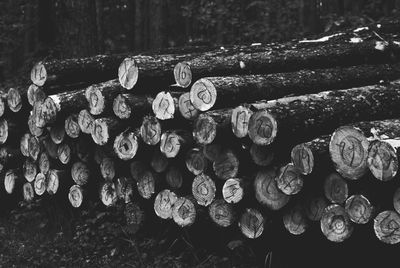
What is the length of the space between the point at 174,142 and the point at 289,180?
55.7 inches

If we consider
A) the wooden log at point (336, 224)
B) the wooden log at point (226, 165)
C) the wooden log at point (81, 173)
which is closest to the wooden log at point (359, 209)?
the wooden log at point (336, 224)

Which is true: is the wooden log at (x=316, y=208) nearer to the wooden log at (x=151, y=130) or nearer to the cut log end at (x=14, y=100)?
the wooden log at (x=151, y=130)

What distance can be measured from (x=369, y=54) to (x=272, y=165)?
2.86m

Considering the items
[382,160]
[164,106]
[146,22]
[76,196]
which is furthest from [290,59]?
[146,22]

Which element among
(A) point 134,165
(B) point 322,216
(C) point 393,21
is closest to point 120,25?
(C) point 393,21

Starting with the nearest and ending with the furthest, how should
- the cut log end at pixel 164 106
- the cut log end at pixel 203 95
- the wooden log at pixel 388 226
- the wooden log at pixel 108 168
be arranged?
1. the wooden log at pixel 388 226
2. the cut log end at pixel 203 95
3. the cut log end at pixel 164 106
4. the wooden log at pixel 108 168

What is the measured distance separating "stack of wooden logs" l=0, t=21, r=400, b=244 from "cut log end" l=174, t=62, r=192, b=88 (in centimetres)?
1

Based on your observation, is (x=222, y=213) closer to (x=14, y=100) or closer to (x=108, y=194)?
(x=108, y=194)

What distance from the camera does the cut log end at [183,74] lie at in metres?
6.50

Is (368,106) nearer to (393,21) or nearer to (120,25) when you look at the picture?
(393,21)

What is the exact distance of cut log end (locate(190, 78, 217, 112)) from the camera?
5.99 metres

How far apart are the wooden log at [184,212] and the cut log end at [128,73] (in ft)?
4.44

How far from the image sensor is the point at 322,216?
514cm

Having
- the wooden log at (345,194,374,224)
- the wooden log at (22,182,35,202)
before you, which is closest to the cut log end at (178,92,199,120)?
the wooden log at (345,194,374,224)
